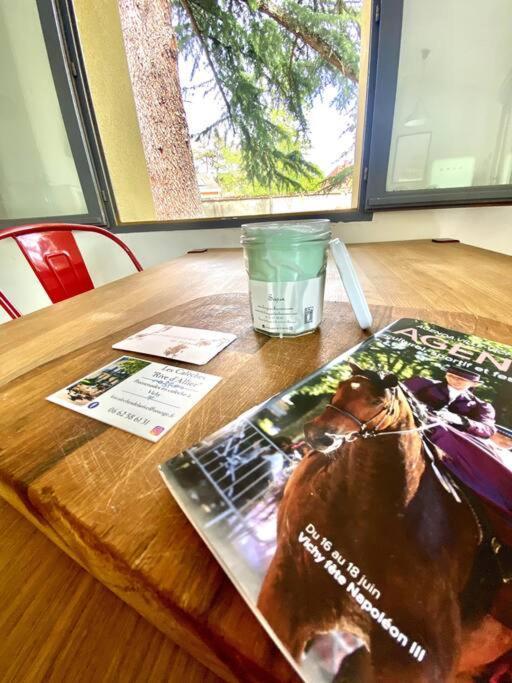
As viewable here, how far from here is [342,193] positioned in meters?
1.38

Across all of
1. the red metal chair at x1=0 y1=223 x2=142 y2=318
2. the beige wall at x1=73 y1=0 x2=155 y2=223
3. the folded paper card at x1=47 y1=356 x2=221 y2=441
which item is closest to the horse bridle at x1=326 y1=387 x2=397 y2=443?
the folded paper card at x1=47 y1=356 x2=221 y2=441

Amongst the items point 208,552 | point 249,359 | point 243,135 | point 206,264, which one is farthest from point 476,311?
point 243,135

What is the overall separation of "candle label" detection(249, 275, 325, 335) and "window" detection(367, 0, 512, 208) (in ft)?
3.44

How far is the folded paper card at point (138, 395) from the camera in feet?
0.88

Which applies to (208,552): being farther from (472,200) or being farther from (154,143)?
(154,143)

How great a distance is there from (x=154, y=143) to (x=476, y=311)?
5.67 feet

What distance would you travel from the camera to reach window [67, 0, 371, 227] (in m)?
1.25

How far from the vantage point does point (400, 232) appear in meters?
1.28

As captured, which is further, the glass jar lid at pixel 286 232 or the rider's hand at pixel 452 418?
the glass jar lid at pixel 286 232

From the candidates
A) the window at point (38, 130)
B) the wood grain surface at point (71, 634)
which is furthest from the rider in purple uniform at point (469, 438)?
the window at point (38, 130)

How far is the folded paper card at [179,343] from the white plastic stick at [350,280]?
18 cm

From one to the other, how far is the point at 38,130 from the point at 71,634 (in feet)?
6.27

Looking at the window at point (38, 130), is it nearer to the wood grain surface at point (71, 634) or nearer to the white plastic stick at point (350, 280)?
the white plastic stick at point (350, 280)

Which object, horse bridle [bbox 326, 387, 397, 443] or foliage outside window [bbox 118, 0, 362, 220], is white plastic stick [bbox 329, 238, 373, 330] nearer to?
horse bridle [bbox 326, 387, 397, 443]
